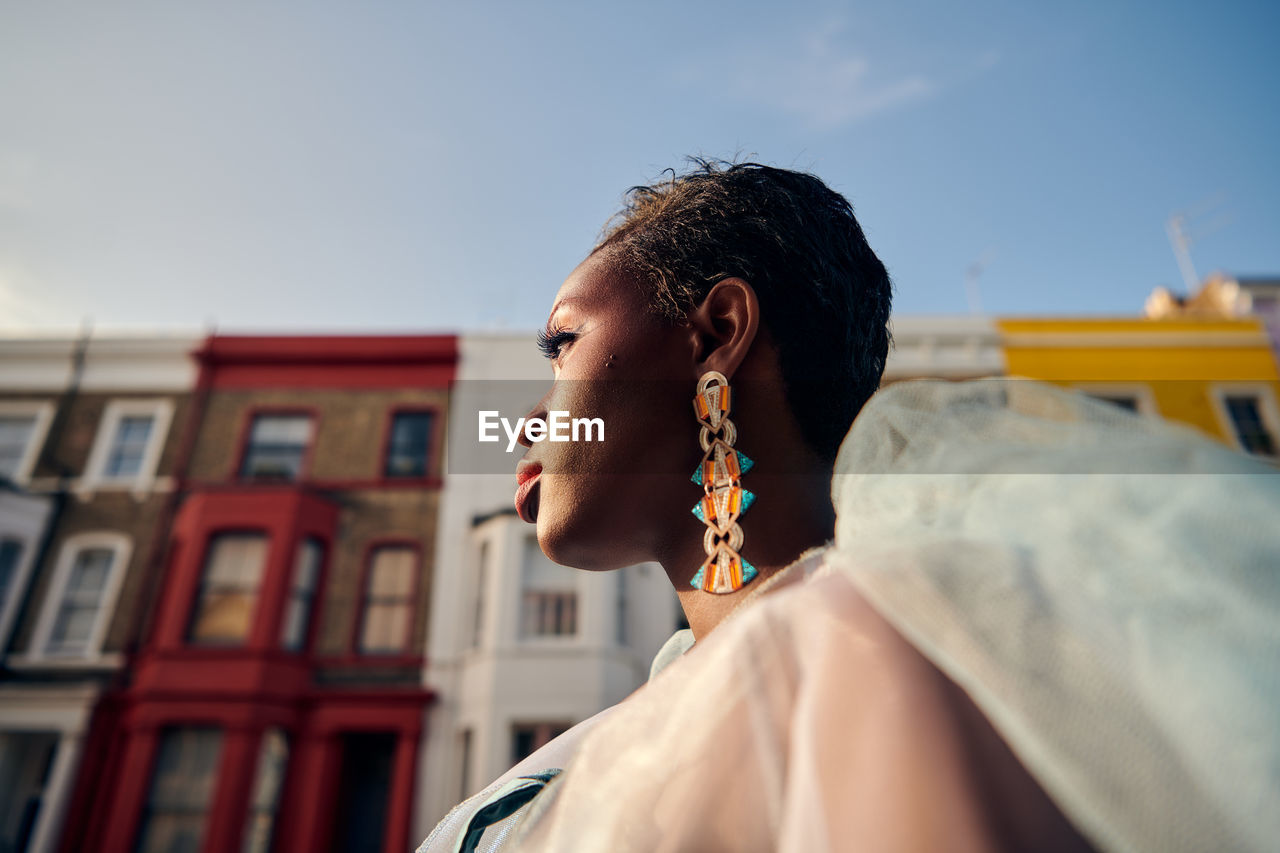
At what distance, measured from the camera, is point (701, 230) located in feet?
5.33

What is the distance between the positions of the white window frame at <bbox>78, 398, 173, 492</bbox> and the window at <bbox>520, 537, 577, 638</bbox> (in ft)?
24.8

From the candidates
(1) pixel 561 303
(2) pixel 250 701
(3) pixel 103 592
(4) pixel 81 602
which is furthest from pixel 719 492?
(4) pixel 81 602

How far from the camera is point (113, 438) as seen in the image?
49.4 ft

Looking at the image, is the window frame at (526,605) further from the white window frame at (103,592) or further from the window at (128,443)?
the window at (128,443)

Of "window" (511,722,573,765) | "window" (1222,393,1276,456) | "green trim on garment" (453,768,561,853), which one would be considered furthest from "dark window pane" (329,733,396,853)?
"window" (1222,393,1276,456)

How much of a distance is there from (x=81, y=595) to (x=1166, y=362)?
21.8m

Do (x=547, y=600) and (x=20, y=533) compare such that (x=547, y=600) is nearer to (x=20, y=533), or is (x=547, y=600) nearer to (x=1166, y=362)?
(x=20, y=533)

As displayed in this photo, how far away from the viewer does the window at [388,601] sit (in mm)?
13547

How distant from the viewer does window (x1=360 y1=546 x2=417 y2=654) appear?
1355 centimetres

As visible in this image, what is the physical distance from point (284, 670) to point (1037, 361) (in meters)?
15.7

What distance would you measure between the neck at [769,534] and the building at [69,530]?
15.0 m

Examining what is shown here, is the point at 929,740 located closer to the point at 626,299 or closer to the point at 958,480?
the point at 958,480

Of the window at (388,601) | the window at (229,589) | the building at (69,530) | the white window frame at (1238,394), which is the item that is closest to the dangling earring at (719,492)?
the window at (388,601)

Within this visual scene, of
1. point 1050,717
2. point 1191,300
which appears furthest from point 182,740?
point 1191,300
